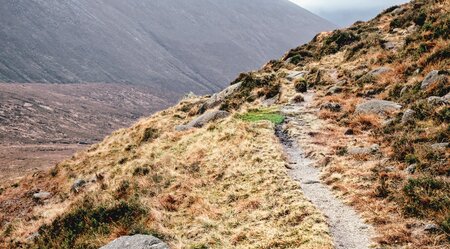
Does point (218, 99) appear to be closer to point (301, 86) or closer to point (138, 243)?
point (301, 86)

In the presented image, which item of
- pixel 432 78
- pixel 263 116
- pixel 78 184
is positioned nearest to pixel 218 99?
pixel 263 116

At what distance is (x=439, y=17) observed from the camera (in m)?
23.3

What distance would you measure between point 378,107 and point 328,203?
849 cm

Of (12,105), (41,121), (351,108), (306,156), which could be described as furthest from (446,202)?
(12,105)

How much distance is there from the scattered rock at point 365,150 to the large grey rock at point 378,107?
3809 millimetres

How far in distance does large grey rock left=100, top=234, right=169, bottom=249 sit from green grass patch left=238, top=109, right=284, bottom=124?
35.5 feet

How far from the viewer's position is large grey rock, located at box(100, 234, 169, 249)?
9.34 meters

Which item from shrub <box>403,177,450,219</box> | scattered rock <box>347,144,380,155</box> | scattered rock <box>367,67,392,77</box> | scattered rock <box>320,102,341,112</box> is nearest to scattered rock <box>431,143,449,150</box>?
scattered rock <box>347,144,380,155</box>

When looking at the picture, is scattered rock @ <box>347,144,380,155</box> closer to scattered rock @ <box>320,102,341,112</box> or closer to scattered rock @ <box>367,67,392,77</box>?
scattered rock @ <box>320,102,341,112</box>

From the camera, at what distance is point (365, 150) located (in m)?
13.6

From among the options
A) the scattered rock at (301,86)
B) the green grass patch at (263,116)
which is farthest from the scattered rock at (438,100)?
the scattered rock at (301,86)

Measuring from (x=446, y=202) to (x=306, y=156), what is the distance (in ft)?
19.8

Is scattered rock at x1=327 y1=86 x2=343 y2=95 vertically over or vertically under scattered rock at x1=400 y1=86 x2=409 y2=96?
under

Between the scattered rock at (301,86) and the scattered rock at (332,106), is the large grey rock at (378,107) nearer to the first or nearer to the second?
the scattered rock at (332,106)
